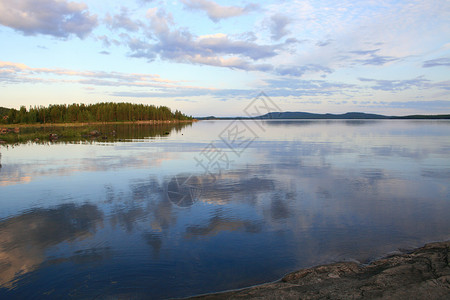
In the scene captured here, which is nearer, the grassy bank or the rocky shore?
the rocky shore

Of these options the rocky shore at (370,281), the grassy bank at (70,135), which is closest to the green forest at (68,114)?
the grassy bank at (70,135)

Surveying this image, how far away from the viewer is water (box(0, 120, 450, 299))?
8242 millimetres

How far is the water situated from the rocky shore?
788 millimetres

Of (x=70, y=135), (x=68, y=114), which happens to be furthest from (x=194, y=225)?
(x=68, y=114)

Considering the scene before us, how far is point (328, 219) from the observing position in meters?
12.5

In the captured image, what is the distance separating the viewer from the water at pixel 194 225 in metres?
8.24

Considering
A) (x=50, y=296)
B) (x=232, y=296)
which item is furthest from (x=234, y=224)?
(x=50, y=296)

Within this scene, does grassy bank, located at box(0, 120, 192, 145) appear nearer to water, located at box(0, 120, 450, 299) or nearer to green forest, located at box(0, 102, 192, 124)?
water, located at box(0, 120, 450, 299)

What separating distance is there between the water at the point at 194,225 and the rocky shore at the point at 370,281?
31.0 inches

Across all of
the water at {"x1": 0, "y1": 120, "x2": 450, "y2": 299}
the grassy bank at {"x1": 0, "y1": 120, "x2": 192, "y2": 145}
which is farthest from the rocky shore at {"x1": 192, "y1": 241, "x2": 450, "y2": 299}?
the grassy bank at {"x1": 0, "y1": 120, "x2": 192, "y2": 145}

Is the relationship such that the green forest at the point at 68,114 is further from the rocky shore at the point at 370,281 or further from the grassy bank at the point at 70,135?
the rocky shore at the point at 370,281

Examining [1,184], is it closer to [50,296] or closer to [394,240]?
[50,296]

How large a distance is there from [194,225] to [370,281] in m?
6.64

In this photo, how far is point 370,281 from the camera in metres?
7.02
